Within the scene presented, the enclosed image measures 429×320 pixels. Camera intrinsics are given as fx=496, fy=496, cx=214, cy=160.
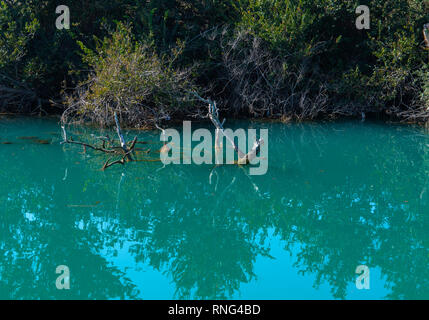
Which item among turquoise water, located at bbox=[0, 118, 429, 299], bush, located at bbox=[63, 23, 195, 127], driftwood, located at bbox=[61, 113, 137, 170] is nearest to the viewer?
turquoise water, located at bbox=[0, 118, 429, 299]

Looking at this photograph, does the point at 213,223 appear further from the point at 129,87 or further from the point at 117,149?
the point at 129,87

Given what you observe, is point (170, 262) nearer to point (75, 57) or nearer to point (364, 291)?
point (364, 291)

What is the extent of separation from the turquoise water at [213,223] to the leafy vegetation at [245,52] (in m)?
4.49

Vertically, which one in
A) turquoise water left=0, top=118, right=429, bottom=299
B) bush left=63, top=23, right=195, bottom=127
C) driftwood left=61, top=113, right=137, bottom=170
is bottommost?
turquoise water left=0, top=118, right=429, bottom=299

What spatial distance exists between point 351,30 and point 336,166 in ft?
26.7

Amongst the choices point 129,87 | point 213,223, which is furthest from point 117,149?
point 213,223

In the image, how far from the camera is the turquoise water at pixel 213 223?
18.3 feet

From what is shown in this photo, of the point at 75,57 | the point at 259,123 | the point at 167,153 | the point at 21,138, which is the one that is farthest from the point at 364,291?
the point at 75,57

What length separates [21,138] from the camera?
12.6 meters

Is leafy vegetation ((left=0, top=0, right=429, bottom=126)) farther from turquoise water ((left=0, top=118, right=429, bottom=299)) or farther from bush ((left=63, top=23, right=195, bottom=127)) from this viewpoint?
turquoise water ((left=0, top=118, right=429, bottom=299))

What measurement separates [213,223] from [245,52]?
949 centimetres

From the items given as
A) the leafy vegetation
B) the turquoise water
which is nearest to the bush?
the leafy vegetation

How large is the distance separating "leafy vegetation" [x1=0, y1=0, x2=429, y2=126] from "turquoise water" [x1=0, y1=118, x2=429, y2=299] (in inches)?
177

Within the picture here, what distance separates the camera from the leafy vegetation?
15305 millimetres
